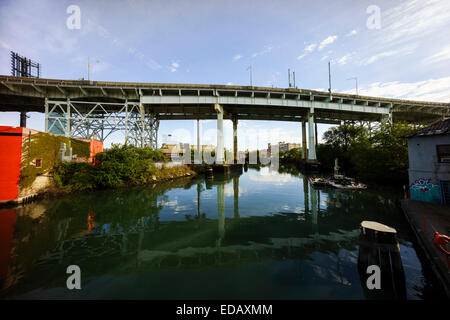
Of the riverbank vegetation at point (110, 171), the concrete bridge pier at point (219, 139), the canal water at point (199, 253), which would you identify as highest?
the concrete bridge pier at point (219, 139)

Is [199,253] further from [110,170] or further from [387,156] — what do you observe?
[387,156]

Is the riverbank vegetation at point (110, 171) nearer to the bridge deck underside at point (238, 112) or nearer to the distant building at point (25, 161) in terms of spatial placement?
the distant building at point (25, 161)

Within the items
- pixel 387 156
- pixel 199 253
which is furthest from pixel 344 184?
pixel 199 253

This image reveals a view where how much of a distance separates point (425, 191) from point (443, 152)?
248 cm

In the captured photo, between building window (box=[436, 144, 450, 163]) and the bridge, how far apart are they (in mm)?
19478

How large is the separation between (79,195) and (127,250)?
474 inches

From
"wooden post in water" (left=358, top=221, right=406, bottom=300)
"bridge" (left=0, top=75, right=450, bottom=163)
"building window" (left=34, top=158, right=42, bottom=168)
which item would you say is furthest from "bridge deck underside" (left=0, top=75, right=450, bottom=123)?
"wooden post in water" (left=358, top=221, right=406, bottom=300)

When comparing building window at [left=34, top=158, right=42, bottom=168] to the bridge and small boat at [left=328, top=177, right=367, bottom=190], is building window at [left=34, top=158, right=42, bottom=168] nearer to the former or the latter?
the bridge

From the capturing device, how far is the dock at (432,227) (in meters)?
3.78

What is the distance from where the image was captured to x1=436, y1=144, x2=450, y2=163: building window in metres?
8.96

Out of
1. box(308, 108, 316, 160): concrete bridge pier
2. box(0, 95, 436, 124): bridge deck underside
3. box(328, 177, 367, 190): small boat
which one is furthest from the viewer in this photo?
box(308, 108, 316, 160): concrete bridge pier

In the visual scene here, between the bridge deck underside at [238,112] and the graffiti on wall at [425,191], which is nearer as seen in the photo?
the graffiti on wall at [425,191]

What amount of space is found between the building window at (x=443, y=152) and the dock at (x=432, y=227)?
2709 mm

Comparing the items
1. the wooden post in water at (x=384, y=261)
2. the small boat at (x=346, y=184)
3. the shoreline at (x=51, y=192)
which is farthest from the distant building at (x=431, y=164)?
the shoreline at (x=51, y=192)
